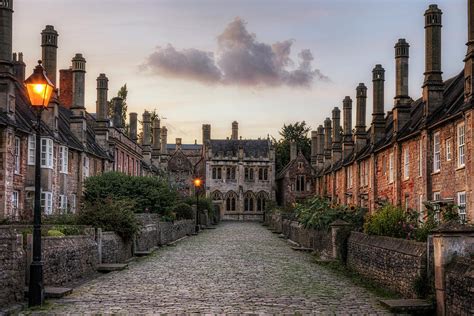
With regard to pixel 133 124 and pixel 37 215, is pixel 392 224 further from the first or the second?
pixel 133 124

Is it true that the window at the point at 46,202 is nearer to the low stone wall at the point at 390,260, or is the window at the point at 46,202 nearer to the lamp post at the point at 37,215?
the low stone wall at the point at 390,260

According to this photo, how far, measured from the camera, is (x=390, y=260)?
609 inches

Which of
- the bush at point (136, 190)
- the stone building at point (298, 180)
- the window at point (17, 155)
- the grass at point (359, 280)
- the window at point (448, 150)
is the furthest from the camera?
the stone building at point (298, 180)

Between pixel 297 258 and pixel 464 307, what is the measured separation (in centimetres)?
1624

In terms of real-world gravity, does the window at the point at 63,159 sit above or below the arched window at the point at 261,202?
above

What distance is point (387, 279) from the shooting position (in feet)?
51.4

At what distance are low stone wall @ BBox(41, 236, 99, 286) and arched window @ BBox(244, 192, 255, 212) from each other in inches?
2916

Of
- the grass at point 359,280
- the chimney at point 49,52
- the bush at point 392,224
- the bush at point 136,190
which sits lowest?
the grass at point 359,280

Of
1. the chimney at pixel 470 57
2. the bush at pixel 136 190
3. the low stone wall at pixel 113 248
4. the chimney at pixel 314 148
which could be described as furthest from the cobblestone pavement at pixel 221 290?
the chimney at pixel 314 148

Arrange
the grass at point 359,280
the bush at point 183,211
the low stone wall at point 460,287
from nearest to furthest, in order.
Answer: the low stone wall at point 460,287
the grass at point 359,280
the bush at point 183,211

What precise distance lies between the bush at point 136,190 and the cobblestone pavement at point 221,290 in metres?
16.5


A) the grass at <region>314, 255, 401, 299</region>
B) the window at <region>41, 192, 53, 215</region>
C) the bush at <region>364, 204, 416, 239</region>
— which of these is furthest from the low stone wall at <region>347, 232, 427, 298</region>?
the window at <region>41, 192, 53, 215</region>

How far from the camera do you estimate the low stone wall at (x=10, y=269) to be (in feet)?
41.6

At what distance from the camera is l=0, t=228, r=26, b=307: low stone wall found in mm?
12689
